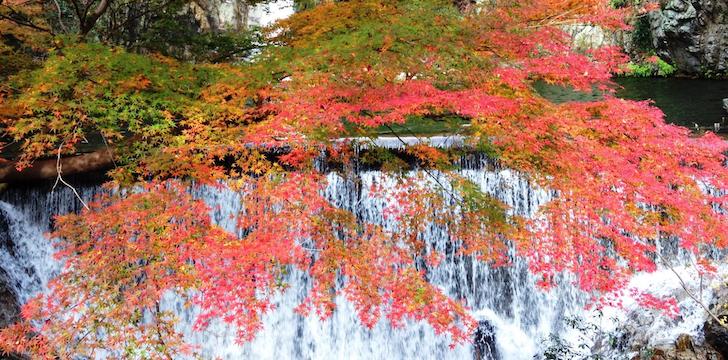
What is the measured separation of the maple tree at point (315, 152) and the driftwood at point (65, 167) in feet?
0.80

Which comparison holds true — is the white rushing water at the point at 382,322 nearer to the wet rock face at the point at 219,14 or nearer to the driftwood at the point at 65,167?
the driftwood at the point at 65,167

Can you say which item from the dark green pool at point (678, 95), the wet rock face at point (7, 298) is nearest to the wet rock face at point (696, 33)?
the dark green pool at point (678, 95)

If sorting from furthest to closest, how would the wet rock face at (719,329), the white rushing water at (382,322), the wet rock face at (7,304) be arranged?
the white rushing water at (382,322)
the wet rock face at (7,304)
the wet rock face at (719,329)

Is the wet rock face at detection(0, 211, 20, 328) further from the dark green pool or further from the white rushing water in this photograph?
the dark green pool

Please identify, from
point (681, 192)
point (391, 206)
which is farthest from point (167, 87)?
point (681, 192)

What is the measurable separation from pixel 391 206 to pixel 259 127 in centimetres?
340

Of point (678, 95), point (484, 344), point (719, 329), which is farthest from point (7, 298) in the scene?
point (678, 95)

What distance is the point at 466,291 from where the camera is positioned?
873 centimetres

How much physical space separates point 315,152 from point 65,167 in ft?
12.1

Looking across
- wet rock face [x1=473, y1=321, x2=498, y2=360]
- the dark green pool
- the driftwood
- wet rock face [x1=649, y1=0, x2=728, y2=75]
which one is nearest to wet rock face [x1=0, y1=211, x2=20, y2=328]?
the driftwood

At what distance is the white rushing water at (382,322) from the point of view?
7824 mm

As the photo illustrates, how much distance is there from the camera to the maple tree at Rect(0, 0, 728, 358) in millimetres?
5293

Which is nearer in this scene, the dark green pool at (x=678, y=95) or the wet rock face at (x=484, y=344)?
the wet rock face at (x=484, y=344)

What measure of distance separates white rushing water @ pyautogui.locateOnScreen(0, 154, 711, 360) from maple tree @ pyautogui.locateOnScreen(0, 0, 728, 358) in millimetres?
874
